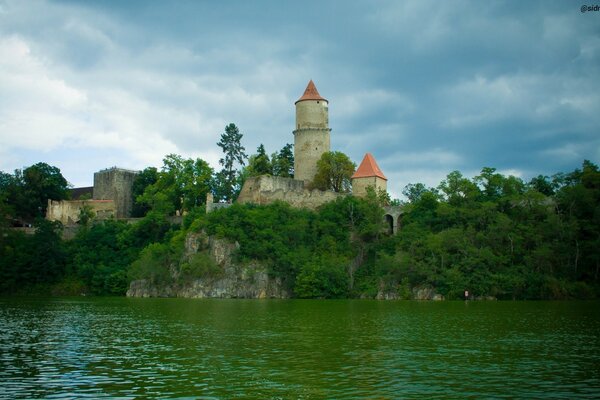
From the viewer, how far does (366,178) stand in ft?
213

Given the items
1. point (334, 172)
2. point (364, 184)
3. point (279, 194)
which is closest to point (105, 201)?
point (279, 194)

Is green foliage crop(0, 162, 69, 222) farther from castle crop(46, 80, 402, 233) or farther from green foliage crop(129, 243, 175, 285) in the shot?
green foliage crop(129, 243, 175, 285)

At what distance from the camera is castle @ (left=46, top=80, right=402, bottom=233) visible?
2557 inches

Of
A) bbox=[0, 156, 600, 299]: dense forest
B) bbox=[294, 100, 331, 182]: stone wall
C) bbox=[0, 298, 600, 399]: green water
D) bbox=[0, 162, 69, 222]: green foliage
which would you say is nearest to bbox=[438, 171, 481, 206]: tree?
bbox=[0, 156, 600, 299]: dense forest

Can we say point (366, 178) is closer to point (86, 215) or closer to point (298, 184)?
point (298, 184)

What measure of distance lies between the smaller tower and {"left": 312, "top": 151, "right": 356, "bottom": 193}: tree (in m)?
2.13

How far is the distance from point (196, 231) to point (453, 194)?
23892 mm

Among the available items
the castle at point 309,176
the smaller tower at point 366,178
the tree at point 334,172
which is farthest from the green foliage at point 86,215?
the smaller tower at point 366,178

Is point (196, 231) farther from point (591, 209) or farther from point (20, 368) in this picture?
point (20, 368)

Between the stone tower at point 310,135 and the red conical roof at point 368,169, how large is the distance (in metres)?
4.72

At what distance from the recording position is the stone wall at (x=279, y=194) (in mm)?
64688

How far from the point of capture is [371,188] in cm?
6325

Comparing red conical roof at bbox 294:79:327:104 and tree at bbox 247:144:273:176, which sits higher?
red conical roof at bbox 294:79:327:104

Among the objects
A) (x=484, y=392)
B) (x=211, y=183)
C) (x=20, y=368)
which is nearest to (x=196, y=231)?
(x=211, y=183)
